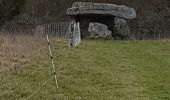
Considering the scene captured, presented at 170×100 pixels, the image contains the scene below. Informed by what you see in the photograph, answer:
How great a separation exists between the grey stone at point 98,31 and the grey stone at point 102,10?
900 millimetres

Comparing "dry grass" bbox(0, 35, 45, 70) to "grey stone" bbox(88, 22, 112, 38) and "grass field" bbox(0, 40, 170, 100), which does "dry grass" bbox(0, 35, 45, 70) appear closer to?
"grass field" bbox(0, 40, 170, 100)

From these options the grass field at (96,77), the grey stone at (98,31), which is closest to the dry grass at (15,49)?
the grass field at (96,77)

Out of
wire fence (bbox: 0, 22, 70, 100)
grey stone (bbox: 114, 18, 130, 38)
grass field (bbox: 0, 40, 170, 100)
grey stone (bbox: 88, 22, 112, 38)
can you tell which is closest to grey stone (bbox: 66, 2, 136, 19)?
grey stone (bbox: 114, 18, 130, 38)

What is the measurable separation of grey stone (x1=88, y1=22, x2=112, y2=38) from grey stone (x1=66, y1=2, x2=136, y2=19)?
0.90m

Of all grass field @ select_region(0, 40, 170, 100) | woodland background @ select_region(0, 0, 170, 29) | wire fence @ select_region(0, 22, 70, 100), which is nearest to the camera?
wire fence @ select_region(0, 22, 70, 100)

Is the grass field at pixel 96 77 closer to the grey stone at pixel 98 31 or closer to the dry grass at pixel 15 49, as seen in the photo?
the dry grass at pixel 15 49

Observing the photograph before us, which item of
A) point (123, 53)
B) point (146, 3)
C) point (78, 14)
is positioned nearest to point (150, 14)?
point (146, 3)

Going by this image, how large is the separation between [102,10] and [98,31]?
157 centimetres

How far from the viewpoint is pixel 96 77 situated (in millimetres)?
12547

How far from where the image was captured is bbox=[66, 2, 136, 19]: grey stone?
26.5 m

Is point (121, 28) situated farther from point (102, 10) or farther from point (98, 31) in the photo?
point (98, 31)

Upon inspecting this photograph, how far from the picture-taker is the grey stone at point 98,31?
83.6ft

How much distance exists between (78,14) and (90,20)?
2.96 feet

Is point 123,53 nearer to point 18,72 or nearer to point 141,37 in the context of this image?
point 18,72
